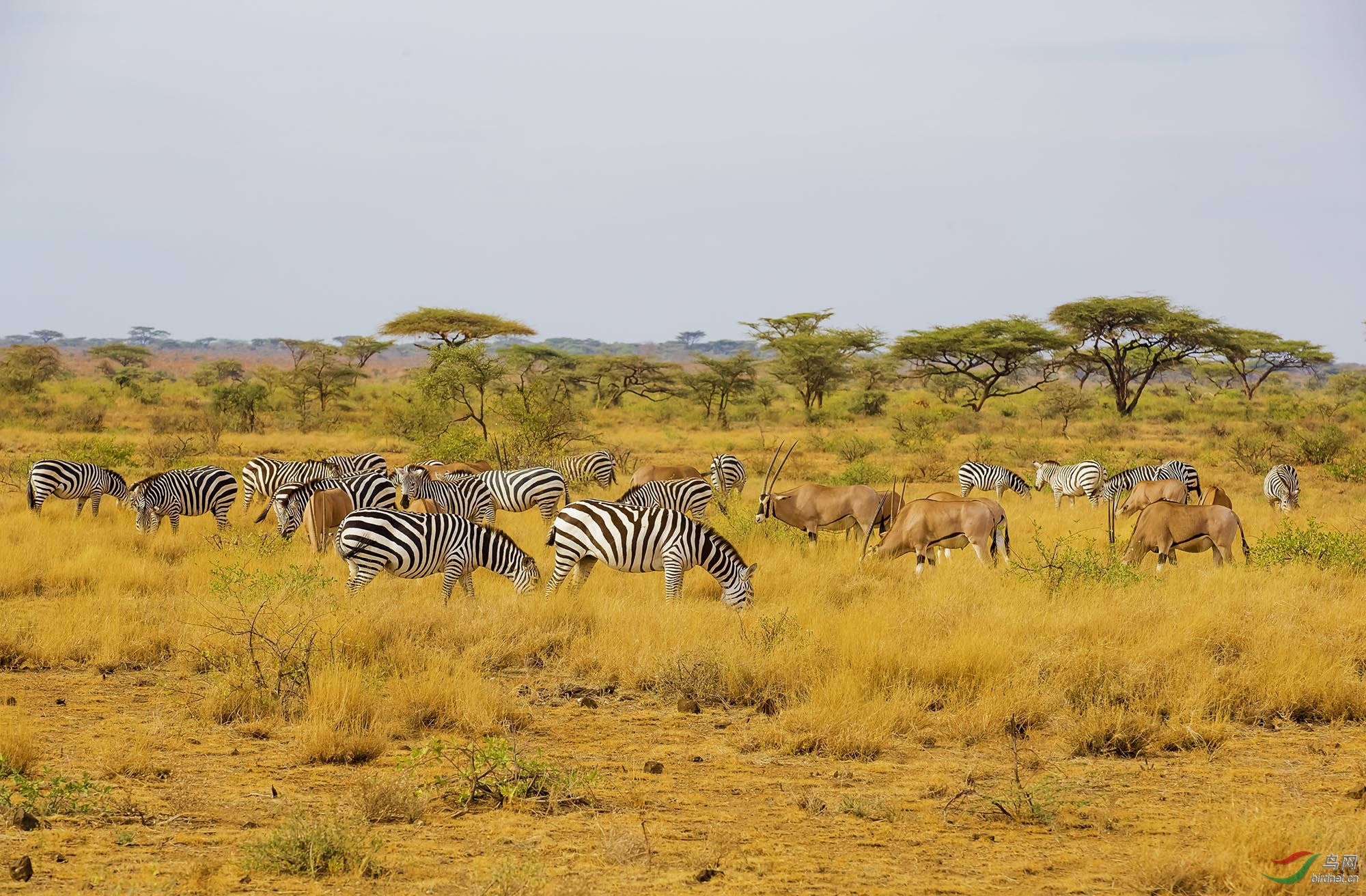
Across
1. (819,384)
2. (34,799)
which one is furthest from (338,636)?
(819,384)

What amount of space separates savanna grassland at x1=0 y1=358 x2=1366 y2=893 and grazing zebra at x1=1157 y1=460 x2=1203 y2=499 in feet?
23.9

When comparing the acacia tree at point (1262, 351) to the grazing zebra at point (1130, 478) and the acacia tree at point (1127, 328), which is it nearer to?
the acacia tree at point (1127, 328)

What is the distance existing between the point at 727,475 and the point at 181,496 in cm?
929

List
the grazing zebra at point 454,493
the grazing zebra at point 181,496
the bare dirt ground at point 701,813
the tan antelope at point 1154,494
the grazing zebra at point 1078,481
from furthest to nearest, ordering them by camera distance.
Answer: the grazing zebra at point 1078,481 → the tan antelope at point 1154,494 → the grazing zebra at point 454,493 → the grazing zebra at point 181,496 → the bare dirt ground at point 701,813

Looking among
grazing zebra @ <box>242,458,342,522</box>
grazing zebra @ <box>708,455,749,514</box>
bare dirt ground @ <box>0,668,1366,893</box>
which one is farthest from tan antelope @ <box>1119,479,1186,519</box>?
grazing zebra @ <box>242,458,342,522</box>

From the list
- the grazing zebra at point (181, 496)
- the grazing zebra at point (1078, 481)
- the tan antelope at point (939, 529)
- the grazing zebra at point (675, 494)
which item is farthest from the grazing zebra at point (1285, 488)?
the grazing zebra at point (181, 496)

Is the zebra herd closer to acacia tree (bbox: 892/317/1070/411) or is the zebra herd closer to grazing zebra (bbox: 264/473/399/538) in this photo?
grazing zebra (bbox: 264/473/399/538)

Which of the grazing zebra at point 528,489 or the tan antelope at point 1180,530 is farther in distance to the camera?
the grazing zebra at point 528,489

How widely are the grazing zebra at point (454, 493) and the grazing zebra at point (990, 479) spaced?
10297 millimetres

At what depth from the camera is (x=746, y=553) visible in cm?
1316

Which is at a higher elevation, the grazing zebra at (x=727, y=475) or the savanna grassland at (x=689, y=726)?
the grazing zebra at (x=727, y=475)

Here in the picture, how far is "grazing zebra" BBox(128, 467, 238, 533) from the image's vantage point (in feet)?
47.2

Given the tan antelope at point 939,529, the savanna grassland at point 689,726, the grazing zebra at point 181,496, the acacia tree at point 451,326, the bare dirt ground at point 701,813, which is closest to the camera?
the bare dirt ground at point 701,813

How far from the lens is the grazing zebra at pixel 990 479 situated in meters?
21.4
